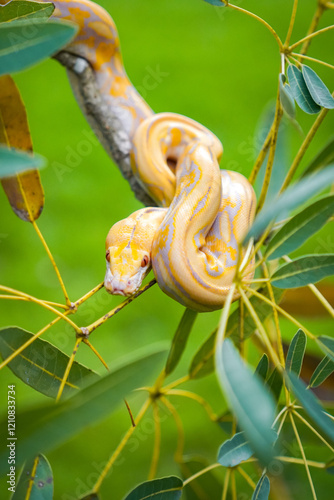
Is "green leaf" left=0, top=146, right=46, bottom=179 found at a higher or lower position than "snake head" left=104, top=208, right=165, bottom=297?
higher

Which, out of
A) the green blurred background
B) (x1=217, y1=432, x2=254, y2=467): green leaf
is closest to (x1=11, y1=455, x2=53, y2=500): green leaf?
(x1=217, y1=432, x2=254, y2=467): green leaf

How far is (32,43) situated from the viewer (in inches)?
16.0

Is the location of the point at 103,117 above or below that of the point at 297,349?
above

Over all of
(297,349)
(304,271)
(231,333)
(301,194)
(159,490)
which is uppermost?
(301,194)

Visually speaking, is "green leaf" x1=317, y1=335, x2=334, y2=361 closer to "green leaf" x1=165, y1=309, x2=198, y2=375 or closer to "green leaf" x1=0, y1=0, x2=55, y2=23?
"green leaf" x1=165, y1=309, x2=198, y2=375

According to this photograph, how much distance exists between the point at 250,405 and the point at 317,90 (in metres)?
0.44

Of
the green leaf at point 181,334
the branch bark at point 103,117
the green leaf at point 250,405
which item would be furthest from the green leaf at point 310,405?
the branch bark at point 103,117

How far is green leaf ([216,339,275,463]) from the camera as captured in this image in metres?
0.35

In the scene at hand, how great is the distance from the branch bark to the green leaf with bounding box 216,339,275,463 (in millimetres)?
655

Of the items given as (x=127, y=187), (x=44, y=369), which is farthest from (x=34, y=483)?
(x=127, y=187)

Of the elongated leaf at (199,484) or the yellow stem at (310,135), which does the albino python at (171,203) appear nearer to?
the yellow stem at (310,135)

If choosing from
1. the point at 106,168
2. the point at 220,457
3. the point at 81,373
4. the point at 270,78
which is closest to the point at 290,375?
the point at 220,457

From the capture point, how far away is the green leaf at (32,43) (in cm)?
40

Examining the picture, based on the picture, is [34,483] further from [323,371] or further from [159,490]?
[323,371]
